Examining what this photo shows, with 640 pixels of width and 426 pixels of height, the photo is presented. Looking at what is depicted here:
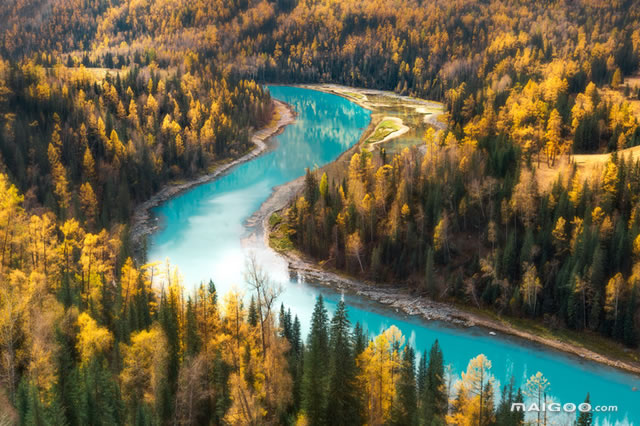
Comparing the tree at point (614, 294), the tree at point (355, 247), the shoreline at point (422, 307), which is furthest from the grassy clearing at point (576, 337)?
the tree at point (355, 247)

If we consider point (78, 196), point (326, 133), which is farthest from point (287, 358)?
point (326, 133)

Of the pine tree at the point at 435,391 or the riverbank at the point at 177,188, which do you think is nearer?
the pine tree at the point at 435,391

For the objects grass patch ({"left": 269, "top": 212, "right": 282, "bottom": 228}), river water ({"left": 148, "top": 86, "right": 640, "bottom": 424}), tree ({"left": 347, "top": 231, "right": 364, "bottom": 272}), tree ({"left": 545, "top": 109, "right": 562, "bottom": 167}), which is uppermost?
tree ({"left": 545, "top": 109, "right": 562, "bottom": 167})

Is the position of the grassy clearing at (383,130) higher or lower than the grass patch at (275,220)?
higher

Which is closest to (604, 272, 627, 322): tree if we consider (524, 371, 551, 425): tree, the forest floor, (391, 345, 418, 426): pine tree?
(524, 371, 551, 425): tree

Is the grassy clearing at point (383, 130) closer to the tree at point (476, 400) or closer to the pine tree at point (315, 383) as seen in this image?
the pine tree at point (315, 383)

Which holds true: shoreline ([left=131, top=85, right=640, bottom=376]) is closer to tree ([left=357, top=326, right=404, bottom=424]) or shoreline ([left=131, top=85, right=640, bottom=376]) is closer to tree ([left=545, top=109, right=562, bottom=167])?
tree ([left=357, top=326, right=404, bottom=424])
